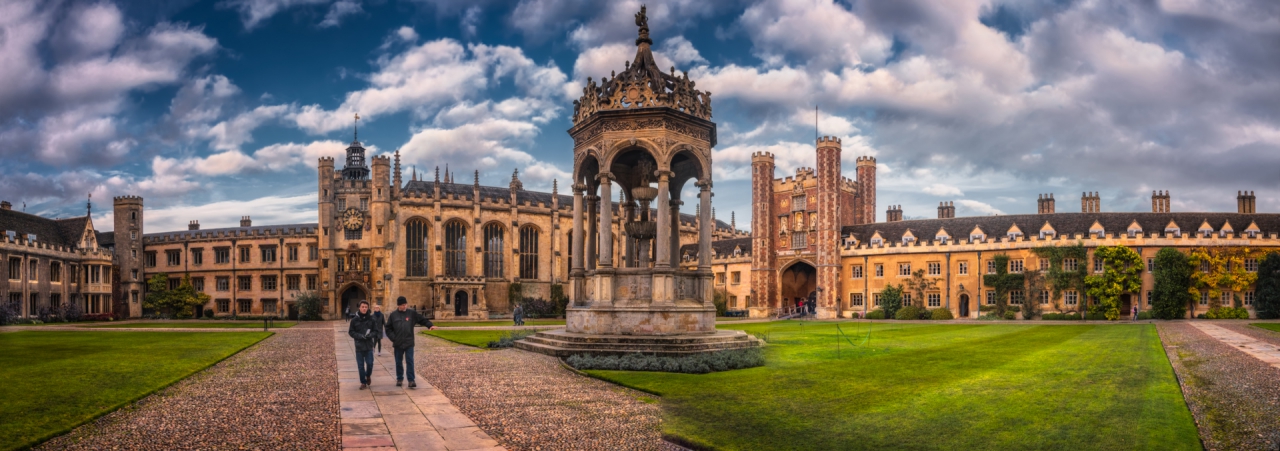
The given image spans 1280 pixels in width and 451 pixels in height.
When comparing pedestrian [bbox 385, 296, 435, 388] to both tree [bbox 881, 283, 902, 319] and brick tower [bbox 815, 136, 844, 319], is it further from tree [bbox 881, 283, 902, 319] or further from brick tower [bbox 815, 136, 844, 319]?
brick tower [bbox 815, 136, 844, 319]

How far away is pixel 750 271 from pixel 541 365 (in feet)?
154

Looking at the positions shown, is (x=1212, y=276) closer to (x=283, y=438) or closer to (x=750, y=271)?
(x=750, y=271)

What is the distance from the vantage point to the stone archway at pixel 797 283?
195ft

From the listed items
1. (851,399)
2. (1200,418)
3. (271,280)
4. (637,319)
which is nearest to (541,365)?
(637,319)

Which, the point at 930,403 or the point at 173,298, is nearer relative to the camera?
the point at 930,403

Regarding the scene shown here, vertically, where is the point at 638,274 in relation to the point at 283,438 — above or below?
above

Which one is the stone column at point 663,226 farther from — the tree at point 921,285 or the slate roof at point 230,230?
the slate roof at point 230,230

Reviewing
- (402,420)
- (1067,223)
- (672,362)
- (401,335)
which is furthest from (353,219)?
(402,420)

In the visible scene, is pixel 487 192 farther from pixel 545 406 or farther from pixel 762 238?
pixel 545 406

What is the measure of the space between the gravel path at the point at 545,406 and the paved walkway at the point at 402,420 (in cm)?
22

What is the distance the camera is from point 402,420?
880 cm

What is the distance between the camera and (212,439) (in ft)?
25.5

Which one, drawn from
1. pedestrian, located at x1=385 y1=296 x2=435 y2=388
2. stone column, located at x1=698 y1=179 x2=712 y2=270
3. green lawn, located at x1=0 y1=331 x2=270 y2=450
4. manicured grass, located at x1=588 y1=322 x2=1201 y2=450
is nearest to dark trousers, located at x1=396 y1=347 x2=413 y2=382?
pedestrian, located at x1=385 y1=296 x2=435 y2=388

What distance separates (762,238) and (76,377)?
166 ft
